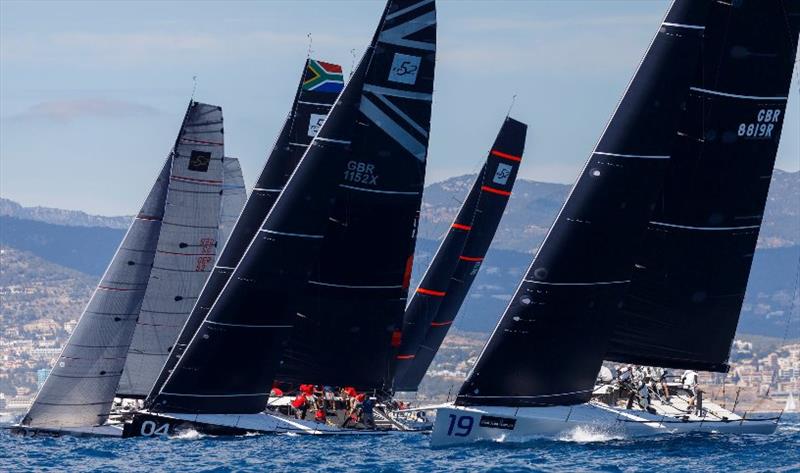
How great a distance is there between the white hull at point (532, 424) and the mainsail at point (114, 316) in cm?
1291

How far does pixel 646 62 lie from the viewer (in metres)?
42.4

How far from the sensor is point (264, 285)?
45906 millimetres

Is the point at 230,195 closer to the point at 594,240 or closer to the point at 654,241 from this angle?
the point at 654,241

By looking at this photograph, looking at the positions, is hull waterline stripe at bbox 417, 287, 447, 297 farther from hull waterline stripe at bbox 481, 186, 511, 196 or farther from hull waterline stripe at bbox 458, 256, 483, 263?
hull waterline stripe at bbox 481, 186, 511, 196

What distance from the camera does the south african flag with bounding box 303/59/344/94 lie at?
55.6 metres

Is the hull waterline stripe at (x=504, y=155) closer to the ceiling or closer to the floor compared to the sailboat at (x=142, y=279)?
closer to the ceiling

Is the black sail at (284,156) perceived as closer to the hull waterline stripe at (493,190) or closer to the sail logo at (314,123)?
the sail logo at (314,123)

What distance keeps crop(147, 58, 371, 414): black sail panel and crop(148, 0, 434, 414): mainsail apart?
0.09 ft

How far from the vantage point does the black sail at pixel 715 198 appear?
43.9 metres

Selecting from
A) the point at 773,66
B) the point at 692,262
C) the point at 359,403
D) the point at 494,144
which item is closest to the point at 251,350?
the point at 359,403

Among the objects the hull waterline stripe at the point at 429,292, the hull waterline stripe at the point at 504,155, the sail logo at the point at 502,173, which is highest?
the hull waterline stripe at the point at 504,155

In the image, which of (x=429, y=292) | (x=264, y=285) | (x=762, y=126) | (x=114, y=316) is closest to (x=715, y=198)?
(x=762, y=126)

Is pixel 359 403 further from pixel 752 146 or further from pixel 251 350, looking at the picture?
pixel 752 146

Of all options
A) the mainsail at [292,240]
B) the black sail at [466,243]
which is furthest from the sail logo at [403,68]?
A: the black sail at [466,243]
